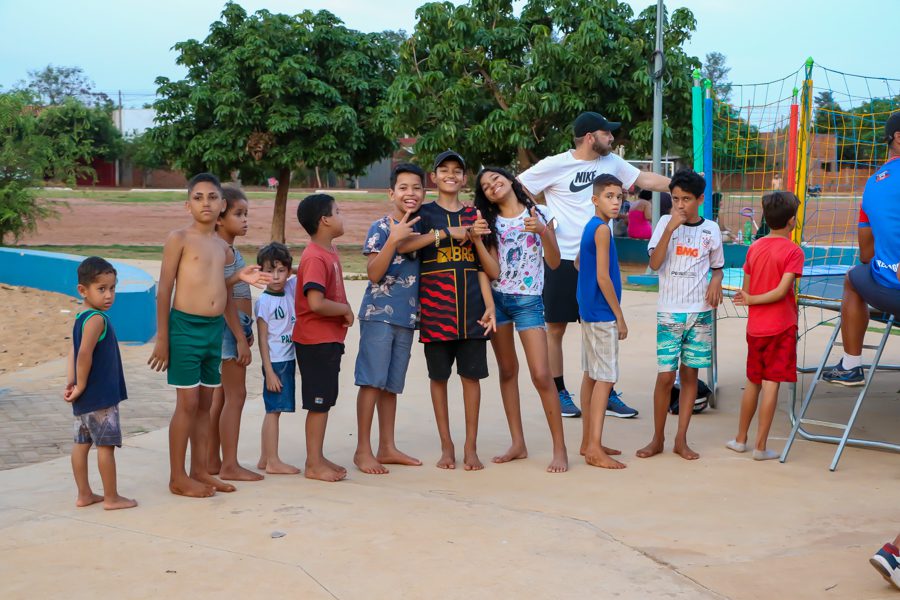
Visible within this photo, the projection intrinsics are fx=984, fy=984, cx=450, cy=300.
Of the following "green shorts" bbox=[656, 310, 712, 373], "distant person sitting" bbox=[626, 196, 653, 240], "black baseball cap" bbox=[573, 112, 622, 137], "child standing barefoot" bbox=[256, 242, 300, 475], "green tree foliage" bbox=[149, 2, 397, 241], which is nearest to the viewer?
"child standing barefoot" bbox=[256, 242, 300, 475]

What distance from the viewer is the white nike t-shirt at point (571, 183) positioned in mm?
6715

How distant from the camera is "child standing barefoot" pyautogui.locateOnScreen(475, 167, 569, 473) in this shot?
5.54m

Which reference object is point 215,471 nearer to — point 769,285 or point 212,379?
point 212,379

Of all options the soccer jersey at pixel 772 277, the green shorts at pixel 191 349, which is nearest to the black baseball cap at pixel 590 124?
the soccer jersey at pixel 772 277

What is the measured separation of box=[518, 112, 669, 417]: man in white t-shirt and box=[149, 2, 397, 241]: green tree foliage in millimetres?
14444

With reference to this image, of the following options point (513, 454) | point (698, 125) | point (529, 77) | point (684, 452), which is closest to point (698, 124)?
point (698, 125)

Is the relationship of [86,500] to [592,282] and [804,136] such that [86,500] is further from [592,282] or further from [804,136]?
[804,136]

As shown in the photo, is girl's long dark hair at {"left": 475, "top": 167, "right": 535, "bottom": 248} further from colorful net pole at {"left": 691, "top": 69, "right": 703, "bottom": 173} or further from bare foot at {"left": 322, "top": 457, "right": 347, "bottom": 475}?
colorful net pole at {"left": 691, "top": 69, "right": 703, "bottom": 173}

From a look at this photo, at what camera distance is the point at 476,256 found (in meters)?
5.50

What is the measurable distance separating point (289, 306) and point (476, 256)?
3.54ft

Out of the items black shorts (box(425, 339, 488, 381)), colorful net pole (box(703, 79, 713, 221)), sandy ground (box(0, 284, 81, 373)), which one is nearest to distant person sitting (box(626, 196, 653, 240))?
sandy ground (box(0, 284, 81, 373))

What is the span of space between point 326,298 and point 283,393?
62 cm

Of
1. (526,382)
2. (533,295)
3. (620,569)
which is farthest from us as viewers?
(526,382)

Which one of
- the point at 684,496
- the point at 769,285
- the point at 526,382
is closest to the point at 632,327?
the point at 526,382
